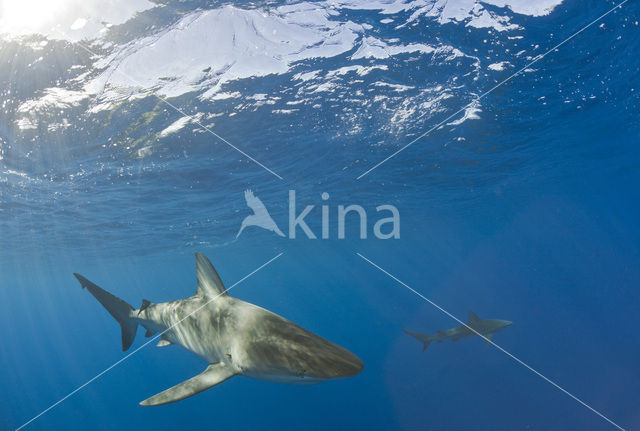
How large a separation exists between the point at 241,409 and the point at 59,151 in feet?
77.7

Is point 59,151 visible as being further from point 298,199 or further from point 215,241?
point 215,241

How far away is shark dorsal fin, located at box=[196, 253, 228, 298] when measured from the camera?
4.80 m

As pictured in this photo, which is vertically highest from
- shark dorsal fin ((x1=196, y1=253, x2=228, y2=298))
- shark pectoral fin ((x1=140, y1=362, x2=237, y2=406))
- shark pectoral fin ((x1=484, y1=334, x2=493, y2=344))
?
shark dorsal fin ((x1=196, y1=253, x2=228, y2=298))

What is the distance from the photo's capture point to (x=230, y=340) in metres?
4.01

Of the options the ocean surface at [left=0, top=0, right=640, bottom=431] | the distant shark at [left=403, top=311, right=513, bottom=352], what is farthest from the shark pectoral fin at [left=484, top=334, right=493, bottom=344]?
the ocean surface at [left=0, top=0, right=640, bottom=431]

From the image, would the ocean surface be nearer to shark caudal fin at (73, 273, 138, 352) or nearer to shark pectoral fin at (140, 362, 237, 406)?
shark caudal fin at (73, 273, 138, 352)

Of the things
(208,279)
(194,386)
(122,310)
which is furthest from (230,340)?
(122,310)

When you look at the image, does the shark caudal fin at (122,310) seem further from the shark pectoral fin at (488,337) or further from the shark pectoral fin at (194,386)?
the shark pectoral fin at (488,337)

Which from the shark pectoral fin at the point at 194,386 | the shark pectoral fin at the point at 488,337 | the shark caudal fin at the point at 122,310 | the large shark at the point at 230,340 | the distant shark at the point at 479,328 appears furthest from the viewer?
the distant shark at the point at 479,328

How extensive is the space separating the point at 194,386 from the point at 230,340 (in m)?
0.65

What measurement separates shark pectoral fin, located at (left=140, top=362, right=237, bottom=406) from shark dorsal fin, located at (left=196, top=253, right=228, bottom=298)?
124cm

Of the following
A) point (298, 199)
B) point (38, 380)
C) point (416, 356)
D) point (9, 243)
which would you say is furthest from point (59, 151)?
point (38, 380)

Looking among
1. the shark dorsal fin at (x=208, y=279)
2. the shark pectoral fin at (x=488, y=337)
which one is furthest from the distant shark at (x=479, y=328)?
the shark dorsal fin at (x=208, y=279)

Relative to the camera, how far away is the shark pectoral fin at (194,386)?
3275mm
